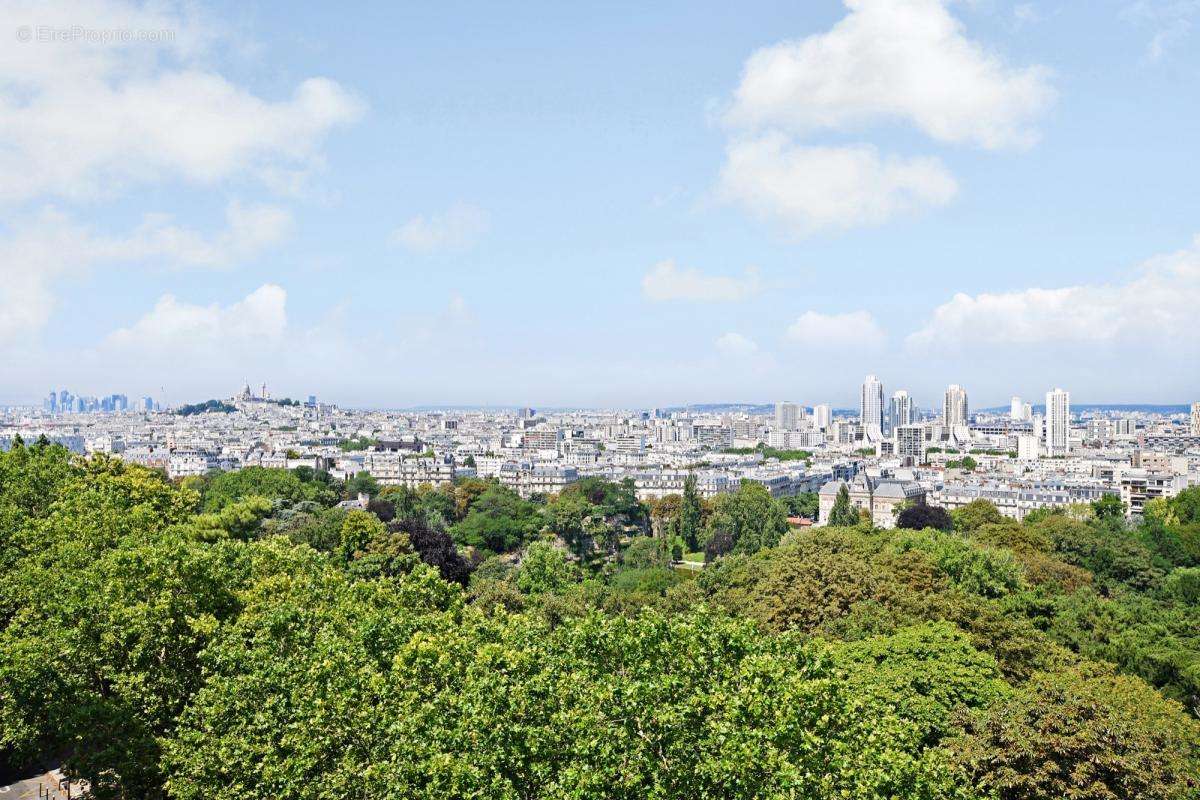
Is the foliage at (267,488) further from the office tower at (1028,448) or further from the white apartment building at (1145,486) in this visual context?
the office tower at (1028,448)

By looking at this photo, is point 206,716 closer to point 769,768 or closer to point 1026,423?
point 769,768

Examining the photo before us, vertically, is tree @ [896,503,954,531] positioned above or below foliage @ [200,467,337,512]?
below

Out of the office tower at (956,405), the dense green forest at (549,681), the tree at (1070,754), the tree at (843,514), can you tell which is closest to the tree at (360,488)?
the tree at (843,514)

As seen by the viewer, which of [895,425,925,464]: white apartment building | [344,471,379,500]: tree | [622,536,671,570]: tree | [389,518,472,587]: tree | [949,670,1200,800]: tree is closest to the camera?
[949,670,1200,800]: tree

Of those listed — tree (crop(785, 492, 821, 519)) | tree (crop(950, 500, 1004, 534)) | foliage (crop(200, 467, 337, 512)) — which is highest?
foliage (crop(200, 467, 337, 512))

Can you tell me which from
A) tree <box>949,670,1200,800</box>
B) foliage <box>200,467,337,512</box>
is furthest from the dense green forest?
foliage <box>200,467,337,512</box>

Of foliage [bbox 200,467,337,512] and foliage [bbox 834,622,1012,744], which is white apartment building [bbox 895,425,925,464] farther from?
foliage [bbox 834,622,1012,744]

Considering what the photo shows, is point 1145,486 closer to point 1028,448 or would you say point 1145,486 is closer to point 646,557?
point 1028,448
